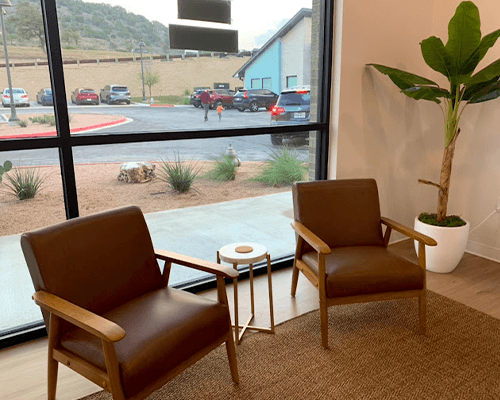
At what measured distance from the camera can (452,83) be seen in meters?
2.98

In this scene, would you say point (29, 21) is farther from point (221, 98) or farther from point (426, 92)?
point (426, 92)

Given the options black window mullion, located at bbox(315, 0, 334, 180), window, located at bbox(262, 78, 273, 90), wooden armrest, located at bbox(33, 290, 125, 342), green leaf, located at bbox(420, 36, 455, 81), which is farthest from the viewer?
black window mullion, located at bbox(315, 0, 334, 180)

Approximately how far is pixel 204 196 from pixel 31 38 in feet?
4.61

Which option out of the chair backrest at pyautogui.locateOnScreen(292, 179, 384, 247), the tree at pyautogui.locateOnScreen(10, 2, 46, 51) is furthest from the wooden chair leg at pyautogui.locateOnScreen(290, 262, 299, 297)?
the tree at pyautogui.locateOnScreen(10, 2, 46, 51)

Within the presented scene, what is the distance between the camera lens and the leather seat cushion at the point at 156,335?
1.62 m

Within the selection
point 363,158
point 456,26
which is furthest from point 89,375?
point 456,26

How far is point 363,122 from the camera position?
11.2 ft

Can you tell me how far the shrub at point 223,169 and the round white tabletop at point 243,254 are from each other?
778 mm

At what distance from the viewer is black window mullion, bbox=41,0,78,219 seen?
86.1 inches

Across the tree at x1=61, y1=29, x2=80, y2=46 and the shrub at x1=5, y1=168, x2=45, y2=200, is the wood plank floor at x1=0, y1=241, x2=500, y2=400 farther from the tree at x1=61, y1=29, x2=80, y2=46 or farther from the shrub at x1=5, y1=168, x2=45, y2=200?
the tree at x1=61, y1=29, x2=80, y2=46

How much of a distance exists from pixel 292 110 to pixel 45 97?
172cm

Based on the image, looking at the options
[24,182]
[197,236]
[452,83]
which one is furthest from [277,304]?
[452,83]

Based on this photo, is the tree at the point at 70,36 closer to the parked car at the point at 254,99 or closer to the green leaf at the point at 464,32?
the parked car at the point at 254,99

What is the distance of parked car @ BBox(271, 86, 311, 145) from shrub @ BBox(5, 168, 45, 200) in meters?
1.60
